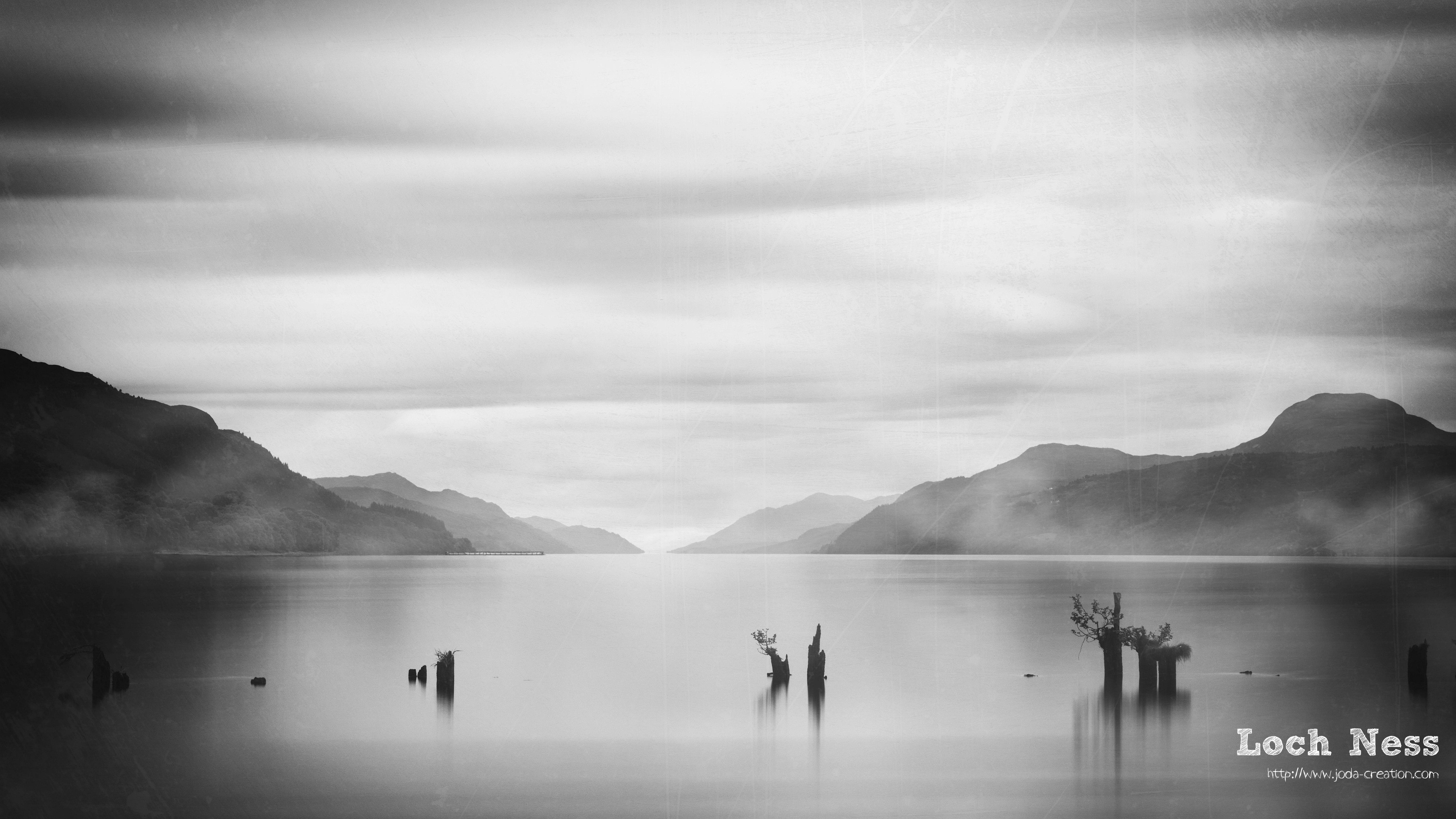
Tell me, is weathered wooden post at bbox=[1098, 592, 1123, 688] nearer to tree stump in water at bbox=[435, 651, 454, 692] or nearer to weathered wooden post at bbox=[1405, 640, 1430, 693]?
weathered wooden post at bbox=[1405, 640, 1430, 693]

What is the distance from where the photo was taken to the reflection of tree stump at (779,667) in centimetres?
3412

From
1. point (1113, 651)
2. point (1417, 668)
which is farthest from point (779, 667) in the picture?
point (1417, 668)

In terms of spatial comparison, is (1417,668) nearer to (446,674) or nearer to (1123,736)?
(1123,736)

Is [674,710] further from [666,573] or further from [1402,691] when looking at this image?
[666,573]

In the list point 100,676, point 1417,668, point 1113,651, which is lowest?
point 100,676

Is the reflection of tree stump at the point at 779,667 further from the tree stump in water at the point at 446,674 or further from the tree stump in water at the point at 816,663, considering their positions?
the tree stump in water at the point at 446,674

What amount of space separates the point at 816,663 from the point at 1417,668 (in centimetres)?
1850

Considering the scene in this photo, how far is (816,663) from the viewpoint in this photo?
108ft

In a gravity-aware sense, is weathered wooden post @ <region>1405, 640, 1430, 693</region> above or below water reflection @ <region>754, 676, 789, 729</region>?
above

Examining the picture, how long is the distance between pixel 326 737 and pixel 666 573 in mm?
161778

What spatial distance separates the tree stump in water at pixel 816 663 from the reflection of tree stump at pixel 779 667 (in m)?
1.28

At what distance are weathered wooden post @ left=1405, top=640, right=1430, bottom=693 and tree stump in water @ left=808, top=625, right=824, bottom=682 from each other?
703 inches

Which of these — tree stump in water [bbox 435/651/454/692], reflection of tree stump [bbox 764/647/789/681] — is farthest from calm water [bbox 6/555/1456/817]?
reflection of tree stump [bbox 764/647/789/681]

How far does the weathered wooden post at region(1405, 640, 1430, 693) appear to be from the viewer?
32.3 m
